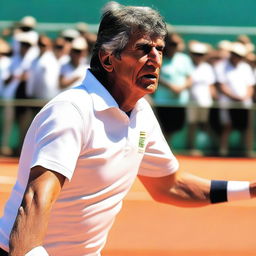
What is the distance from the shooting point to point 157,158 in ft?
13.7

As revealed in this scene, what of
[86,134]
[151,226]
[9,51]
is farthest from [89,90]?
[9,51]

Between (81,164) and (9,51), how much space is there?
917cm

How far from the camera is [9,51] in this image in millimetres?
12430

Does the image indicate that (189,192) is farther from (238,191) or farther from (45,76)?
(45,76)

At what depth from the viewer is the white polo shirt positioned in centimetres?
327

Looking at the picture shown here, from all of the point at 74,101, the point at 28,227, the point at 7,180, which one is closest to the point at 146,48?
the point at 74,101

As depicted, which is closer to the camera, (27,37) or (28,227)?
(28,227)

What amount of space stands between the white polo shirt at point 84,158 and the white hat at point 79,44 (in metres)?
8.26

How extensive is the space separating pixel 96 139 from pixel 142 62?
0.35 m

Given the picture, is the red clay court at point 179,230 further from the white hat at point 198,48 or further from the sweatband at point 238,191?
the sweatband at point 238,191

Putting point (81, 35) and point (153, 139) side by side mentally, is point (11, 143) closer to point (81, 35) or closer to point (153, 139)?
point (81, 35)

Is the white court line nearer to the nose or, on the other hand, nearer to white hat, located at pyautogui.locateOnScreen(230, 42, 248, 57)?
white hat, located at pyautogui.locateOnScreen(230, 42, 248, 57)

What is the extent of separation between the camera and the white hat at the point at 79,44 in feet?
39.5

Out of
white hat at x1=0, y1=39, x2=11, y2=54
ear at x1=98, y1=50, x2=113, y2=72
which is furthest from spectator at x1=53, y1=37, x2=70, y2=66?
ear at x1=98, y1=50, x2=113, y2=72
